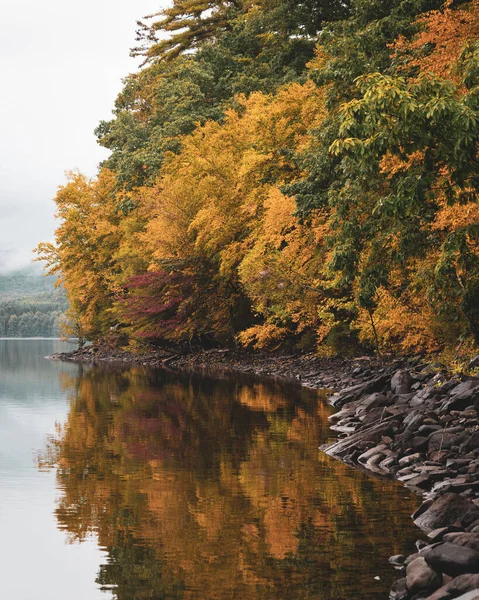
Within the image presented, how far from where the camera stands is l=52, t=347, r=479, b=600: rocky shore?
7.57 metres

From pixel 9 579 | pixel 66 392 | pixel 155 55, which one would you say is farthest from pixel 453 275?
pixel 155 55

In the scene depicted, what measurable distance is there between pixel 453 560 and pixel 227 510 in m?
3.89

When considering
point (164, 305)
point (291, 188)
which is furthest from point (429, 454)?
point (164, 305)

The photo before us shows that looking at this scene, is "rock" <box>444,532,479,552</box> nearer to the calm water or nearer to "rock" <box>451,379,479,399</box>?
the calm water

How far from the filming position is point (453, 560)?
24.8ft

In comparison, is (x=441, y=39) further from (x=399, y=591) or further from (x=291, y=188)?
(x=399, y=591)

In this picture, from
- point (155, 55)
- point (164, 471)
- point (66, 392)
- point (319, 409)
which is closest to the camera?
point (164, 471)

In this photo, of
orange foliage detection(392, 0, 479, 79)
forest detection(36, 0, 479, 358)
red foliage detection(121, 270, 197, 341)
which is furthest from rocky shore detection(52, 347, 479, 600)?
red foliage detection(121, 270, 197, 341)

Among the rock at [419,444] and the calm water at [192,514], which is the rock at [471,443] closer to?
the rock at [419,444]

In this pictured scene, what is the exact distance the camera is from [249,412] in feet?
71.1

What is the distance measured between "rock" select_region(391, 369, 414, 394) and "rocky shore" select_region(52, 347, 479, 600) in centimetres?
3

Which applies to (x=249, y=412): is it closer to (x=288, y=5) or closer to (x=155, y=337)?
(x=288, y=5)

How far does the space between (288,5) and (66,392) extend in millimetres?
20334

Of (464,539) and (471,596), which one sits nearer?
(471,596)
